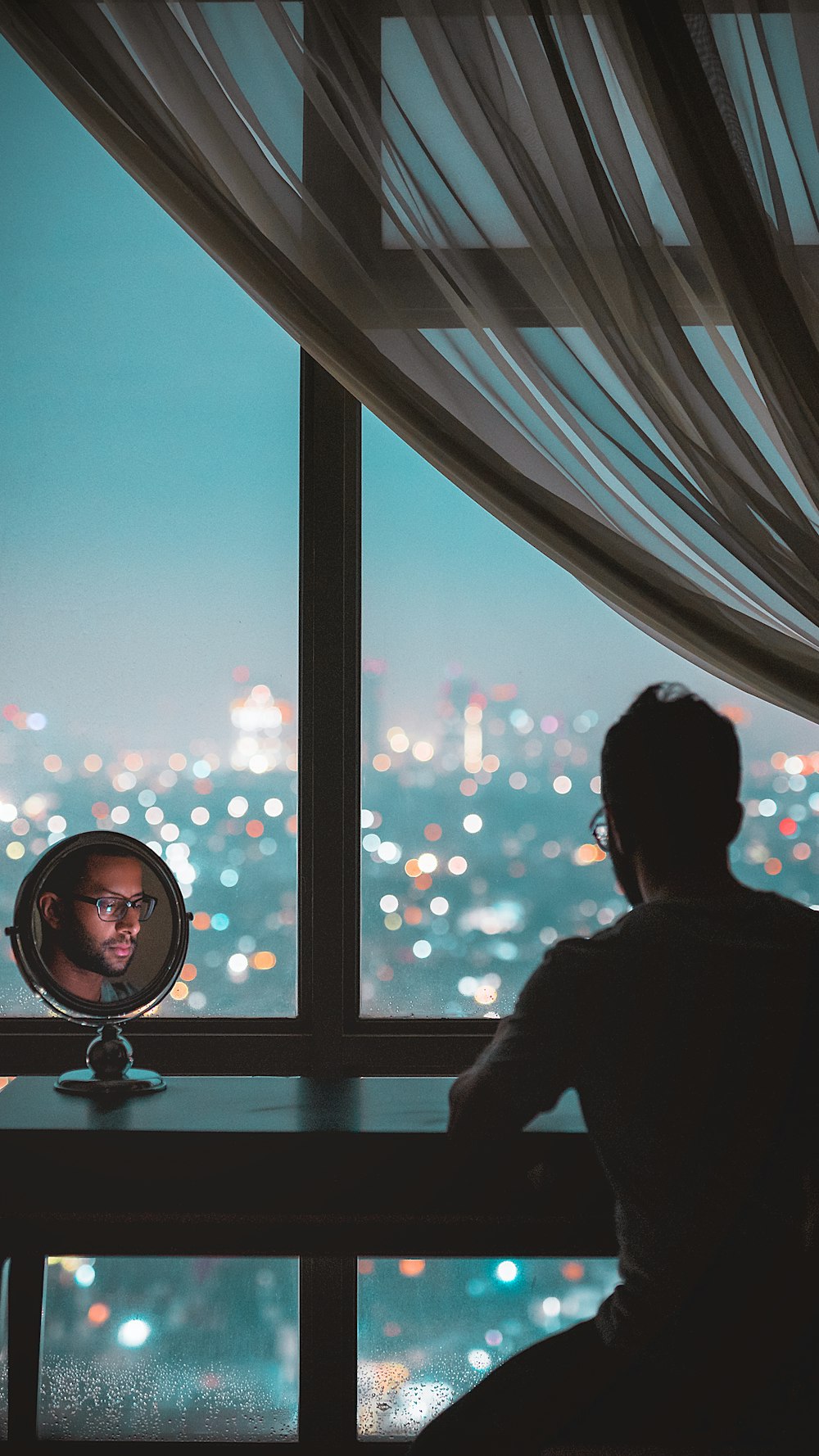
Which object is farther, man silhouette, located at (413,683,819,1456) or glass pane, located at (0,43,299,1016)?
glass pane, located at (0,43,299,1016)

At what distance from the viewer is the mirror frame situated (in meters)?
1.75

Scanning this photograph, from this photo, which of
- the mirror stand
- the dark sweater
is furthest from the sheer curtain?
the mirror stand

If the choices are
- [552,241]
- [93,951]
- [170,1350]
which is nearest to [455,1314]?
[170,1350]

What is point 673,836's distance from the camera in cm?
125

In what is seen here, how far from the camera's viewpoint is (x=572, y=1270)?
205cm

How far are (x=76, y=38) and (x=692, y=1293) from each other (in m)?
2.16

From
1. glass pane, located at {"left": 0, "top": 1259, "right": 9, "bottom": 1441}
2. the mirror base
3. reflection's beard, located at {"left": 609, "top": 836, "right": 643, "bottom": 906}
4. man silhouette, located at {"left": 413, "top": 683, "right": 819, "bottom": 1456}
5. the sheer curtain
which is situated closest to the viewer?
Result: man silhouette, located at {"left": 413, "top": 683, "right": 819, "bottom": 1456}

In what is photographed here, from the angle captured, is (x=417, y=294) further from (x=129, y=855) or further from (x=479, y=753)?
(x=129, y=855)

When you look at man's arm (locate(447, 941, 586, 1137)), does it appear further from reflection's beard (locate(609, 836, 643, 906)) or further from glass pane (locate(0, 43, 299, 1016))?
glass pane (locate(0, 43, 299, 1016))

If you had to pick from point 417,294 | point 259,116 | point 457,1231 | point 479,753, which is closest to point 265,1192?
point 457,1231

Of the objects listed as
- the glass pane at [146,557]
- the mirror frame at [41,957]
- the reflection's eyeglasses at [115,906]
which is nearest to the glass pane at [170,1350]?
the glass pane at [146,557]

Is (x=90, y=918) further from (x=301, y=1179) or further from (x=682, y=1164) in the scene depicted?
(x=682, y=1164)

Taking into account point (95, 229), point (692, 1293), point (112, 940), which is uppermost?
point (95, 229)

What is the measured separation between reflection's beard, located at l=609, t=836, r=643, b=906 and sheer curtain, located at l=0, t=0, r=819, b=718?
590 mm
